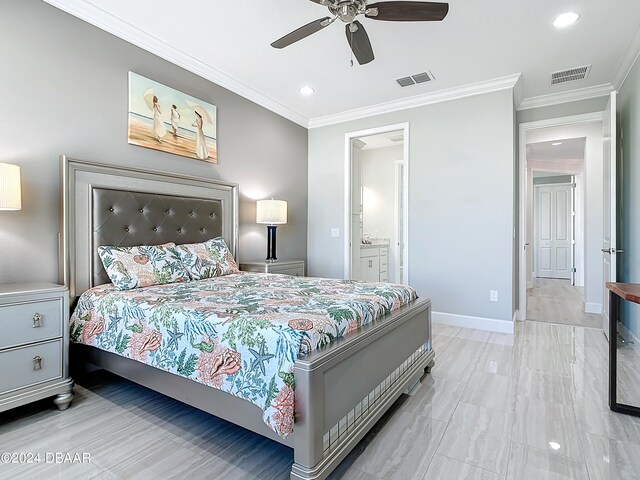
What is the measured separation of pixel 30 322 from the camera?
192cm

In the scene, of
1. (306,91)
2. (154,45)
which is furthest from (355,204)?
(154,45)

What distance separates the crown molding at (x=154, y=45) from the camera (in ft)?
8.20

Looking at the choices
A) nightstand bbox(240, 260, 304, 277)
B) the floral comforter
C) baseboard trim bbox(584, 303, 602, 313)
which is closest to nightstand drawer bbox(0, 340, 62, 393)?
the floral comforter

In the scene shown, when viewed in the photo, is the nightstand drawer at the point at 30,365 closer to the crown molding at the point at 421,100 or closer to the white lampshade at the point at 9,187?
the white lampshade at the point at 9,187

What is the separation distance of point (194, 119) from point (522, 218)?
3960 mm

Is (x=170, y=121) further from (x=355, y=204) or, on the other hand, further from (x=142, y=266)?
(x=355, y=204)

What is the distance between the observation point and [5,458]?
5.28ft

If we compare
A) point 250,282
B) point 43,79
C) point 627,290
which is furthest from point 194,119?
point 627,290

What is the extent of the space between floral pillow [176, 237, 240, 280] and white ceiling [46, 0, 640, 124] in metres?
1.74

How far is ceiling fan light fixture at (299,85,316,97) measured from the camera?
3945 mm

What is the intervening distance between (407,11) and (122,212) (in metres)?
2.46

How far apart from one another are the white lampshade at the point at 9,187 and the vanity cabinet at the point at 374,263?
13.8 ft

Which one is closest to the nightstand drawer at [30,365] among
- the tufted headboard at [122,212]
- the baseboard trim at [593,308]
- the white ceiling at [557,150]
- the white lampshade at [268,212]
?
the tufted headboard at [122,212]

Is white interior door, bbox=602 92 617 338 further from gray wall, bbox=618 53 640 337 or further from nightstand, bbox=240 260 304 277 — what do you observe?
nightstand, bbox=240 260 304 277
